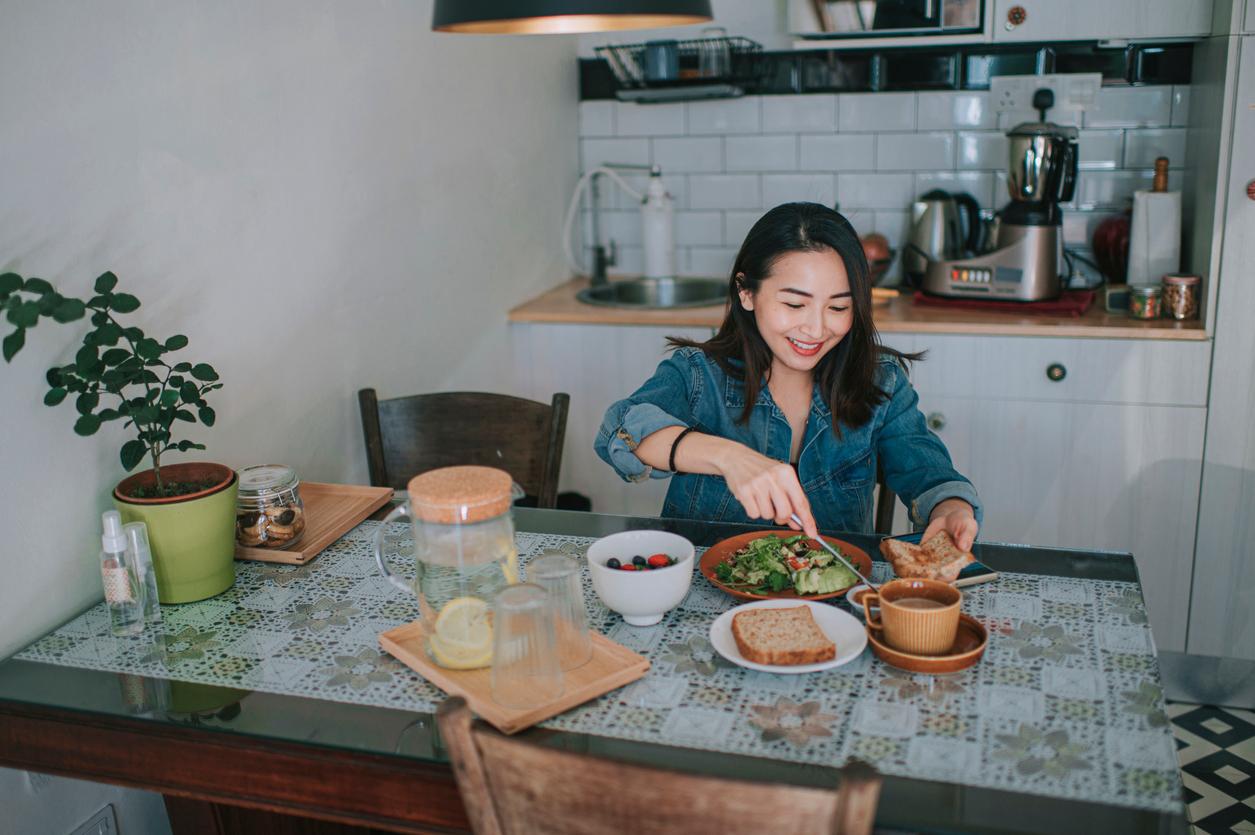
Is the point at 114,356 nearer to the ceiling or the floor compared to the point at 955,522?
nearer to the ceiling

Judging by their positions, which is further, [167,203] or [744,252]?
[744,252]

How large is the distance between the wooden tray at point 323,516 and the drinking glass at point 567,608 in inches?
20.9

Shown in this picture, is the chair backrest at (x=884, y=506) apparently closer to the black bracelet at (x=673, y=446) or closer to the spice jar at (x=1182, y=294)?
the black bracelet at (x=673, y=446)

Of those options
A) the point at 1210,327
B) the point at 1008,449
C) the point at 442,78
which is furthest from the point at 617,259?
the point at 1210,327

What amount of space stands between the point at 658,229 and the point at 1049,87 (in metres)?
1.17

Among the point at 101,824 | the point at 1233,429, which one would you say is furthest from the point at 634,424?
the point at 1233,429

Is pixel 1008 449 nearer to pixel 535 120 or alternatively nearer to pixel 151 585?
pixel 535 120

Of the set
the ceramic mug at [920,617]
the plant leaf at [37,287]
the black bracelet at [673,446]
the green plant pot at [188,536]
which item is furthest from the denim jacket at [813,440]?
the plant leaf at [37,287]

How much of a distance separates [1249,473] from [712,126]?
5.85ft

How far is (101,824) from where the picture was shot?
1672mm

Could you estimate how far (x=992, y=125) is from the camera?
319cm

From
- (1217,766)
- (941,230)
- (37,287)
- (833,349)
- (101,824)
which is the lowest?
(1217,766)

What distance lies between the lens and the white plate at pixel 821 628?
128 cm

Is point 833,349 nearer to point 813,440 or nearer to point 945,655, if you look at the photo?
point 813,440
